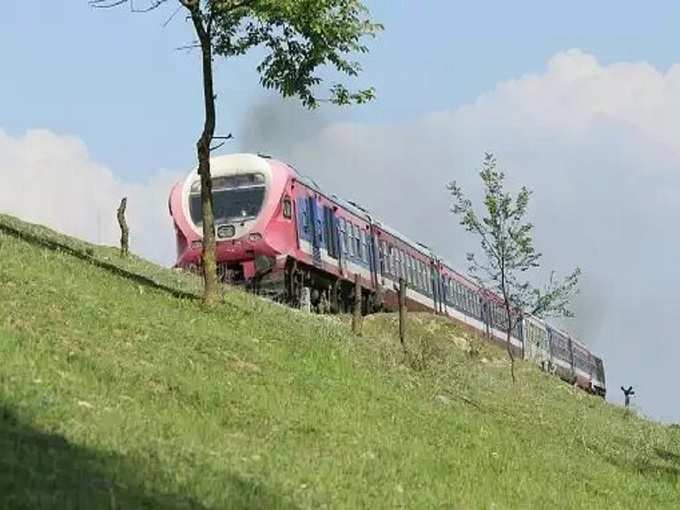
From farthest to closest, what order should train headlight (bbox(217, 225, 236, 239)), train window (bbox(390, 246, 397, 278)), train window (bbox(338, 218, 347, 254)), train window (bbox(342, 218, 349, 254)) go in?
1. train window (bbox(390, 246, 397, 278))
2. train window (bbox(342, 218, 349, 254))
3. train window (bbox(338, 218, 347, 254))
4. train headlight (bbox(217, 225, 236, 239))

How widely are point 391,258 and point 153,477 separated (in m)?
32.4

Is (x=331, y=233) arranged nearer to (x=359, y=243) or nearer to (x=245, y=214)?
(x=359, y=243)

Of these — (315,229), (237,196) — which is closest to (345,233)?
(315,229)

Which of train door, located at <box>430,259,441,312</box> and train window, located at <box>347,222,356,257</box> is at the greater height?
train window, located at <box>347,222,356,257</box>

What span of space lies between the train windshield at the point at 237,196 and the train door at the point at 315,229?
5.82 ft

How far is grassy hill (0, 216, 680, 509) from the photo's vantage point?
31.2 feet

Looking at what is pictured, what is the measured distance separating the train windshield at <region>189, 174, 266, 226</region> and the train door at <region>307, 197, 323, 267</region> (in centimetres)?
177

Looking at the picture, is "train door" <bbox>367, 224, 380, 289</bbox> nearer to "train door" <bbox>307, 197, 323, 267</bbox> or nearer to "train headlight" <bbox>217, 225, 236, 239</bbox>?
"train door" <bbox>307, 197, 323, 267</bbox>

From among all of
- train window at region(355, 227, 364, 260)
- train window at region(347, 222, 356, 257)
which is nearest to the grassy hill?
train window at region(347, 222, 356, 257)

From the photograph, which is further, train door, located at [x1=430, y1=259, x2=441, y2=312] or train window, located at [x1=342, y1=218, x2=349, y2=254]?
train door, located at [x1=430, y1=259, x2=441, y2=312]

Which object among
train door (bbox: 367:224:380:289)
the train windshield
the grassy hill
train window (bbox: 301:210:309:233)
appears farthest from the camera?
train door (bbox: 367:224:380:289)

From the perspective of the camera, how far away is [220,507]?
9023mm

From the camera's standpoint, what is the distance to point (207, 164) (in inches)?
821

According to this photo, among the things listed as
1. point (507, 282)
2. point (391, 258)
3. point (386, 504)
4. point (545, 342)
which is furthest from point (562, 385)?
point (386, 504)
